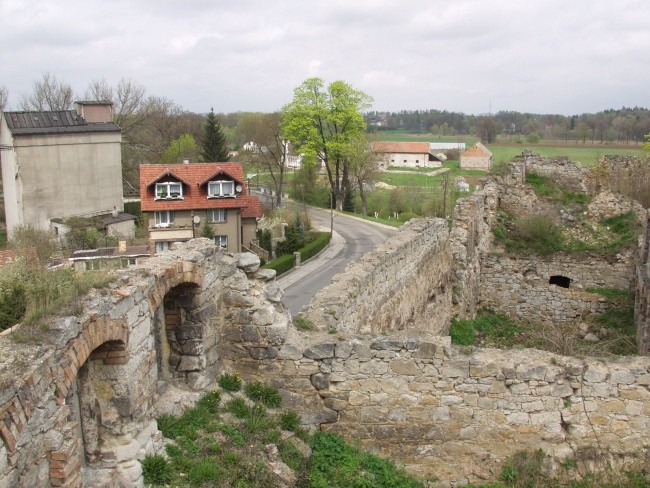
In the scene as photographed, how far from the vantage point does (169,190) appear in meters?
39.2

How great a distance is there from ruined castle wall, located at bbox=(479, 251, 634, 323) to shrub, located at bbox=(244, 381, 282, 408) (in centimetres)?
1370

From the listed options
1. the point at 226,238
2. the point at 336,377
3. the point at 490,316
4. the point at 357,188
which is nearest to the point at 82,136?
the point at 226,238

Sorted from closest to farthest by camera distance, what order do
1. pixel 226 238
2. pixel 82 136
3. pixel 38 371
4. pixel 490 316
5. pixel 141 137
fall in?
pixel 38 371 → pixel 490 316 → pixel 226 238 → pixel 82 136 → pixel 141 137

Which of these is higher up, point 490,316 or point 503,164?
point 503,164

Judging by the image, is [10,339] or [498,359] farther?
[498,359]

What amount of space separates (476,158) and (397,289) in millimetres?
78362

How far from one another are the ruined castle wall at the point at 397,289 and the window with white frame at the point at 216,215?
989 inches

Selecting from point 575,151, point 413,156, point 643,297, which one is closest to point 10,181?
point 643,297

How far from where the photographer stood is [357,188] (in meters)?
67.1

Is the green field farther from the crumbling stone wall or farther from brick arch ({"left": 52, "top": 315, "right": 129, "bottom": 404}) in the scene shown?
brick arch ({"left": 52, "top": 315, "right": 129, "bottom": 404})

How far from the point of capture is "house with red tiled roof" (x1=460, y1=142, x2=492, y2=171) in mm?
85500

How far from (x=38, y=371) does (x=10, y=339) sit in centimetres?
41

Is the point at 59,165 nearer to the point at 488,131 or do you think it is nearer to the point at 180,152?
the point at 180,152

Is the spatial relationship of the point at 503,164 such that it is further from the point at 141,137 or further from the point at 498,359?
the point at 141,137
